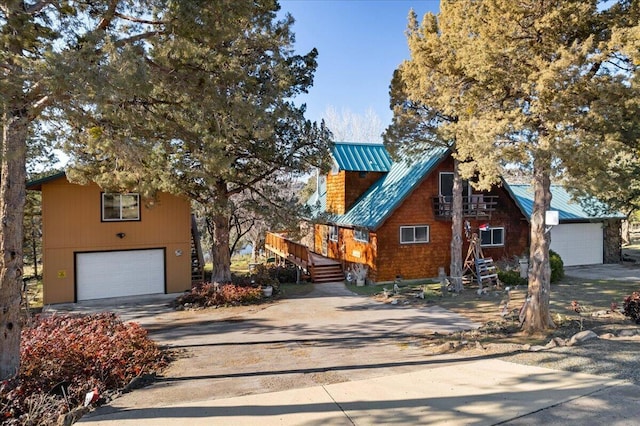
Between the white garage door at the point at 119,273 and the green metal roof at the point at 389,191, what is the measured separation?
7.99 meters

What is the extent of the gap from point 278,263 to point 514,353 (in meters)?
20.9

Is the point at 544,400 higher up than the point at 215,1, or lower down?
lower down

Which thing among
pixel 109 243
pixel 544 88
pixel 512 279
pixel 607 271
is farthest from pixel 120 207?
pixel 607 271

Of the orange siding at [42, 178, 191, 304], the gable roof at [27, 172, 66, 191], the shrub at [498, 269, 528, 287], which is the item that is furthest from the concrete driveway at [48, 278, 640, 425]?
the gable roof at [27, 172, 66, 191]

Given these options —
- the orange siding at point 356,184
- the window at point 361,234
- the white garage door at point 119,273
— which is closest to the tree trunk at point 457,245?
the window at point 361,234

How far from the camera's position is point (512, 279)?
53.4ft

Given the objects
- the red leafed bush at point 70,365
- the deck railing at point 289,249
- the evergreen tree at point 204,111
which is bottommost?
the red leafed bush at point 70,365

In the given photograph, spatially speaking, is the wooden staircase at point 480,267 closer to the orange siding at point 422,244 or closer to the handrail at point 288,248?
the orange siding at point 422,244

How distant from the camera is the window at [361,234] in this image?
17.8 metres

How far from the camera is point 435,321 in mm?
11047

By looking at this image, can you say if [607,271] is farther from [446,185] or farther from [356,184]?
[356,184]

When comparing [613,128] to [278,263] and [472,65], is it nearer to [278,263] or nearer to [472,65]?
[472,65]

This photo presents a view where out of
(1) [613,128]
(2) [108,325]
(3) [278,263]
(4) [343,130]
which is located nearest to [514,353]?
(1) [613,128]

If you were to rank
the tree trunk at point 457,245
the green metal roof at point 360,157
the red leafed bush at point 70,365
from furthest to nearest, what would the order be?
the green metal roof at point 360,157
the tree trunk at point 457,245
the red leafed bush at point 70,365
